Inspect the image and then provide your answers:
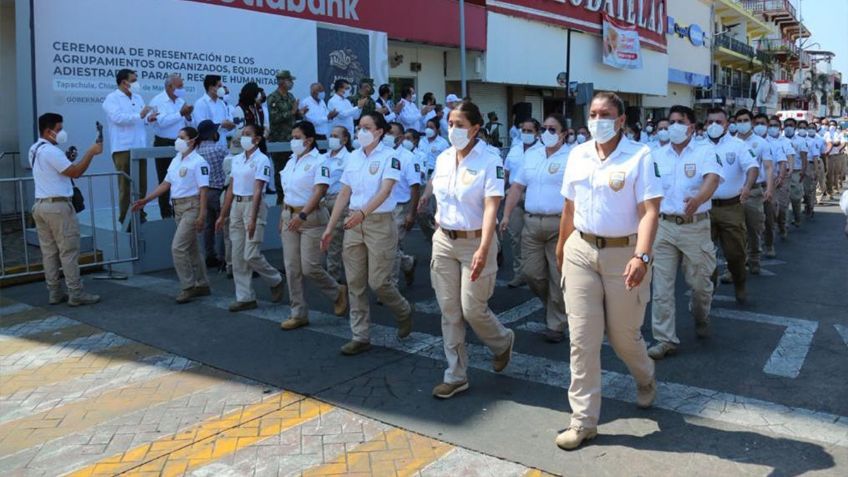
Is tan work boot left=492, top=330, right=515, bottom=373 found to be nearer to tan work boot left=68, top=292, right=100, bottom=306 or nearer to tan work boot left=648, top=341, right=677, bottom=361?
tan work boot left=648, top=341, right=677, bottom=361

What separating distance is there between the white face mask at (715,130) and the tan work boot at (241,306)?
475 cm

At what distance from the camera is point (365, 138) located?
18.6 feet

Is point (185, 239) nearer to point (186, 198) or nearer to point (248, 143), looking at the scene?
point (186, 198)

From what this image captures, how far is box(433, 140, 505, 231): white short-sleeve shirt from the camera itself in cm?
464

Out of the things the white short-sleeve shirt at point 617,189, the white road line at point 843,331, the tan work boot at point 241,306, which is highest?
the white short-sleeve shirt at point 617,189

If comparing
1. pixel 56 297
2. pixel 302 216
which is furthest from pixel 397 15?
pixel 302 216

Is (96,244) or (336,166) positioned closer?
(336,166)

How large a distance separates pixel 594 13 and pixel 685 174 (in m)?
22.9

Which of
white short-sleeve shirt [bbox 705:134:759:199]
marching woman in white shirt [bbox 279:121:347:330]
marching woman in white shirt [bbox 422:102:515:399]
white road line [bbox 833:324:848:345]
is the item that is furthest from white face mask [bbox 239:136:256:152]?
white road line [bbox 833:324:848:345]

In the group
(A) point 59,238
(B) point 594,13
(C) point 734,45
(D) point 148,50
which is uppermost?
(C) point 734,45

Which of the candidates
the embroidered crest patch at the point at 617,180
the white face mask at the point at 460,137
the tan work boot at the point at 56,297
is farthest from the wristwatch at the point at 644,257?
the tan work boot at the point at 56,297

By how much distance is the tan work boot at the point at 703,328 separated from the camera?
600cm

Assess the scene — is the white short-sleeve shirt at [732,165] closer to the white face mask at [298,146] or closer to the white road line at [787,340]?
the white road line at [787,340]

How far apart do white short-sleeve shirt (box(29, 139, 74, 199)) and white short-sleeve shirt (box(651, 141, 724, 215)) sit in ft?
18.5
